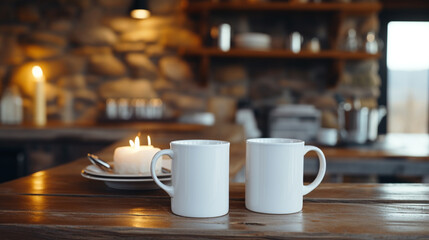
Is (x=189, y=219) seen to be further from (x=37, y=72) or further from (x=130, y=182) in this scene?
(x=37, y=72)

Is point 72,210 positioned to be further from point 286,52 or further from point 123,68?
point 123,68

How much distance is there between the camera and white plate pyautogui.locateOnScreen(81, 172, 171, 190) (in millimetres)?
740

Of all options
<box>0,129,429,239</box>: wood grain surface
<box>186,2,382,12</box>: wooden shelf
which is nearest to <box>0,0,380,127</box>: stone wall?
<box>186,2,382,12</box>: wooden shelf

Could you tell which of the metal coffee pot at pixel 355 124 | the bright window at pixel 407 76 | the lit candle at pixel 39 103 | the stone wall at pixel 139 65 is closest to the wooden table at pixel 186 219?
the metal coffee pot at pixel 355 124

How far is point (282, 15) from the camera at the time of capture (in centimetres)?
295

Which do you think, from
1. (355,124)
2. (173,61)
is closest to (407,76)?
(355,124)

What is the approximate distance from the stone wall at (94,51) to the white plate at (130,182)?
7.26 feet

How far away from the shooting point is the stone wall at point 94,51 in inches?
116

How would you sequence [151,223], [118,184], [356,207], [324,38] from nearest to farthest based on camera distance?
1. [151,223]
2. [356,207]
3. [118,184]
4. [324,38]

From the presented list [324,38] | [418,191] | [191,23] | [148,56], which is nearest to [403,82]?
[324,38]

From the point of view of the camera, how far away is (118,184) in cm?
78

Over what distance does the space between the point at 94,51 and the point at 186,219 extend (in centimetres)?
260

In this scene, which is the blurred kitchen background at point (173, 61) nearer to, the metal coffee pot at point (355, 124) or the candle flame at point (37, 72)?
the candle flame at point (37, 72)

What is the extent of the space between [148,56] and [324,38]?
48.5 inches
